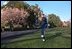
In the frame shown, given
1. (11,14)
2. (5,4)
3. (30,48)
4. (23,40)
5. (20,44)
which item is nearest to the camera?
(30,48)

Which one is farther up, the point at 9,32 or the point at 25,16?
the point at 25,16

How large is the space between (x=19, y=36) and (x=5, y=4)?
7.17 feet

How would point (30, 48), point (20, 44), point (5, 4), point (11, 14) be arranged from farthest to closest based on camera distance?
point (11, 14) → point (5, 4) → point (20, 44) → point (30, 48)

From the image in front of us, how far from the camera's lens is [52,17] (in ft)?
45.3

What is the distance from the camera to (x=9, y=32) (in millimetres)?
11805

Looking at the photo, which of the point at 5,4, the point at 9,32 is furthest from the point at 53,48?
the point at 5,4

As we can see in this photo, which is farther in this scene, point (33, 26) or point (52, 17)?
point (52, 17)

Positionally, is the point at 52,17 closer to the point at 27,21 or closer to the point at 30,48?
the point at 27,21

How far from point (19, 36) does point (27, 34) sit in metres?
0.67

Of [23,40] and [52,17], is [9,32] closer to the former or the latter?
[23,40]

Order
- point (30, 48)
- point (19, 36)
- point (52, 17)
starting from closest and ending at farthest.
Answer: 1. point (30, 48)
2. point (19, 36)
3. point (52, 17)

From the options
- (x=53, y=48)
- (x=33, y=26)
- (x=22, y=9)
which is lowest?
(x=53, y=48)

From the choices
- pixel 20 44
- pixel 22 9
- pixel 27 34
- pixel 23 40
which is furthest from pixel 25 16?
pixel 20 44

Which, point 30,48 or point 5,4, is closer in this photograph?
point 30,48
